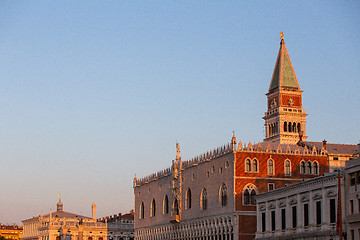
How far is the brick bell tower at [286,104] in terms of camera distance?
157750mm

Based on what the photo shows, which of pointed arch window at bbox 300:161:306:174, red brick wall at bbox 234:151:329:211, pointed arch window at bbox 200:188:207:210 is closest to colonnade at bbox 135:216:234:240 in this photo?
pointed arch window at bbox 200:188:207:210

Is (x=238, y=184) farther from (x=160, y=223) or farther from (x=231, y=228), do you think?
(x=160, y=223)

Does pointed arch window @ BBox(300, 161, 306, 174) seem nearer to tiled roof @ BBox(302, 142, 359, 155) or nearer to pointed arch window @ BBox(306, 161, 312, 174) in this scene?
pointed arch window @ BBox(306, 161, 312, 174)

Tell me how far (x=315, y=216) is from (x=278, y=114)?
77.8 metres

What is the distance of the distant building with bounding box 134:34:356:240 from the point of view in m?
104

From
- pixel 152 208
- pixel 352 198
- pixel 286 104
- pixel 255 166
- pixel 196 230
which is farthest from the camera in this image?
pixel 286 104

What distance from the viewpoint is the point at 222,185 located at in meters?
108

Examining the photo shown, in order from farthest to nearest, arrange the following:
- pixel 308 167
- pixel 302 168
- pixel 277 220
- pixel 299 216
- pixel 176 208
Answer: pixel 176 208 → pixel 308 167 → pixel 302 168 → pixel 277 220 → pixel 299 216

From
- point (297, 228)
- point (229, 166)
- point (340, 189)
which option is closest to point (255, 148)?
point (229, 166)

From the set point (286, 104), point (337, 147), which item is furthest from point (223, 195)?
point (286, 104)

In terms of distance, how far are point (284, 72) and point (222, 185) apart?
57.0 metres

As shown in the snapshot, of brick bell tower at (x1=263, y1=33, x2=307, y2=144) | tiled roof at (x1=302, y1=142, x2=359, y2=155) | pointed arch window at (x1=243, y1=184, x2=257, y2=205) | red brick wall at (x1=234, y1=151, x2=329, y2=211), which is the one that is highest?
brick bell tower at (x1=263, y1=33, x2=307, y2=144)

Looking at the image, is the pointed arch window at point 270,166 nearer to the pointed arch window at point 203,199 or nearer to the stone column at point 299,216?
the pointed arch window at point 203,199

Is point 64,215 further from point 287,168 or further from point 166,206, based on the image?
point 287,168
